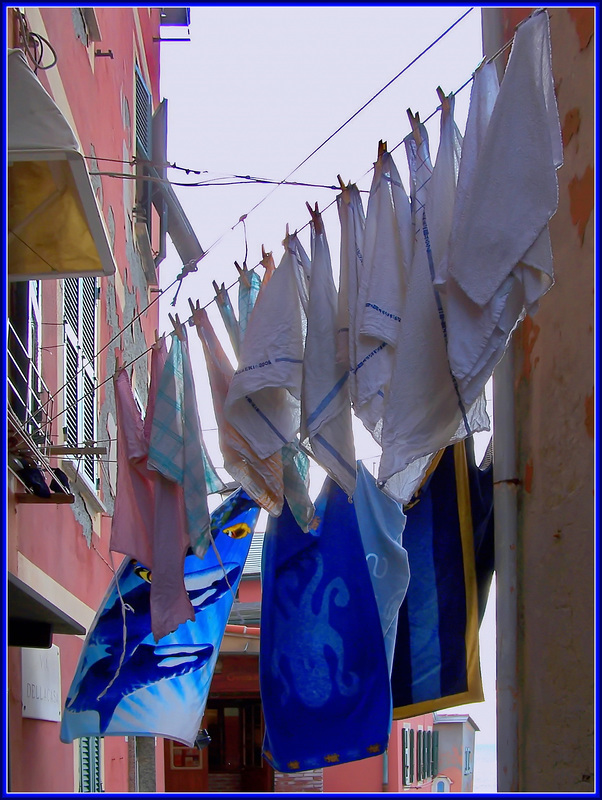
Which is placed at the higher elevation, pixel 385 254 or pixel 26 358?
pixel 385 254

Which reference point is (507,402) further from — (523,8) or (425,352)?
(523,8)

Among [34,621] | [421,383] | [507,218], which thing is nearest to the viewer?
[507,218]

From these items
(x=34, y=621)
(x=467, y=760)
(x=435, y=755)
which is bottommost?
(x=467, y=760)

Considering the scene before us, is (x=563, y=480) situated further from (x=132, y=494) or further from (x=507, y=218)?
(x=132, y=494)

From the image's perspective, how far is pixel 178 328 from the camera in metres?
5.18

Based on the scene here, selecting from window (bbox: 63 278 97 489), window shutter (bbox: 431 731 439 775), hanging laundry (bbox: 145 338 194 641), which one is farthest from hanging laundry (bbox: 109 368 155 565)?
window shutter (bbox: 431 731 439 775)

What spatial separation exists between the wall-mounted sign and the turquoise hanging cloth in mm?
1435

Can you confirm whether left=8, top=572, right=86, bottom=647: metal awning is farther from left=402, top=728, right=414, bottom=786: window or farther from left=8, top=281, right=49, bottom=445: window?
left=402, top=728, right=414, bottom=786: window

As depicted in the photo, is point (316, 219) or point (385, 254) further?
point (316, 219)

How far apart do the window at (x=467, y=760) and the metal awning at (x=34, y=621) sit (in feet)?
87.3

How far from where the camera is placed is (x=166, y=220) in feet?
53.0

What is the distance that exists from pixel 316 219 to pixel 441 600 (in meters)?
1.87

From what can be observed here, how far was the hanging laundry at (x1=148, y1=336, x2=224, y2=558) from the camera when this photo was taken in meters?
4.77

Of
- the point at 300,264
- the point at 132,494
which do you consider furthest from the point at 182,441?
the point at 300,264
